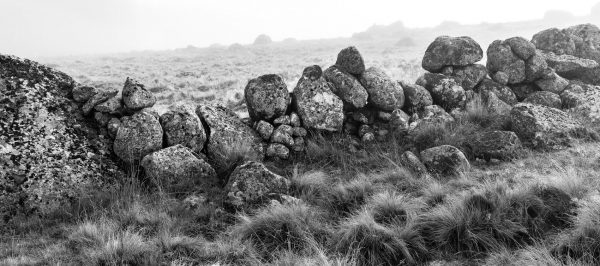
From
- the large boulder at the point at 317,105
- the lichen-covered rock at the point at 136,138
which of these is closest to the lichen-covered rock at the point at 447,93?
the large boulder at the point at 317,105

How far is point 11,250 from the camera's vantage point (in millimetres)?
4297

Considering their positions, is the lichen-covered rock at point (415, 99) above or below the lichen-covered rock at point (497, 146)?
above

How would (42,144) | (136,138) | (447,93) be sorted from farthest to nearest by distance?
(447,93) → (136,138) → (42,144)

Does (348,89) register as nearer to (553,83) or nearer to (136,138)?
(136,138)

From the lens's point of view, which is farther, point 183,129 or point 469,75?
point 469,75

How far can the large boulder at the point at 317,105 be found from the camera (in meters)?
7.30

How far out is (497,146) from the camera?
21.3 feet

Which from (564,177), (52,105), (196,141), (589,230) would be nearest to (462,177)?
(564,177)

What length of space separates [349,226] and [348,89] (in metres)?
3.82

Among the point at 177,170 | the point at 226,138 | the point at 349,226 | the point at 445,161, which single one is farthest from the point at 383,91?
the point at 177,170

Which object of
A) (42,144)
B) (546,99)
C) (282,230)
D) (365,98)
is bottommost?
(282,230)

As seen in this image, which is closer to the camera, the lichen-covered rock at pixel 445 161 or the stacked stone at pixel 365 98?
the lichen-covered rock at pixel 445 161

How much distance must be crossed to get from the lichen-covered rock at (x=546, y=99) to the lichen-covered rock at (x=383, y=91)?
303cm

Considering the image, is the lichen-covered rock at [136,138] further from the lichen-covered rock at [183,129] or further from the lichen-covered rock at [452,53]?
the lichen-covered rock at [452,53]
